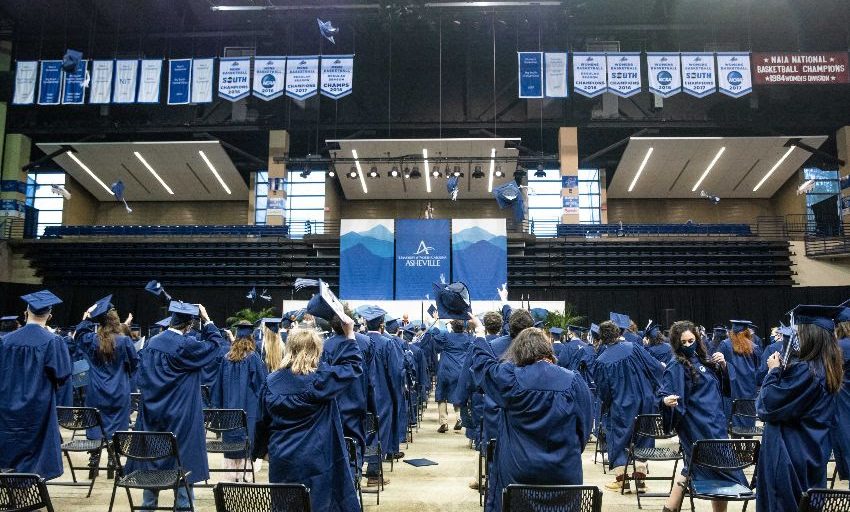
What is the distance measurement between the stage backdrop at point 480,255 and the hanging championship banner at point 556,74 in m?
4.37

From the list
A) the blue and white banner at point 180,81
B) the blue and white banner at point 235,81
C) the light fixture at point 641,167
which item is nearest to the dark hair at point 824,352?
the blue and white banner at point 235,81

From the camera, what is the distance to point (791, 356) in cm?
312

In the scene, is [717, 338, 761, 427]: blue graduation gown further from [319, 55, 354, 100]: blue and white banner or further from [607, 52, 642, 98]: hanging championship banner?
[319, 55, 354, 100]: blue and white banner

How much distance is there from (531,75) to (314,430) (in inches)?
658

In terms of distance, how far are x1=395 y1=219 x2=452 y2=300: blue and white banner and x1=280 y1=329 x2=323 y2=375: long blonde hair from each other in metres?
15.4

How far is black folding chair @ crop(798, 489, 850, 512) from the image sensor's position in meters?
2.57

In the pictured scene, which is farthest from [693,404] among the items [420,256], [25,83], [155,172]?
[155,172]

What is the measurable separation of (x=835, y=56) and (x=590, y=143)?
9.07 metres

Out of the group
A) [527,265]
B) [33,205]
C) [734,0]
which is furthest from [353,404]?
[33,205]

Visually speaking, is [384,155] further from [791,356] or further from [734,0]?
[791,356]

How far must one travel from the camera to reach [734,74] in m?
17.4

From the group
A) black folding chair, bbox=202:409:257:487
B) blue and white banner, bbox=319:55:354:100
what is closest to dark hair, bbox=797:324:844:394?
black folding chair, bbox=202:409:257:487

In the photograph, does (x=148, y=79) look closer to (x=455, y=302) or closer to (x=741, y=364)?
(x=741, y=364)

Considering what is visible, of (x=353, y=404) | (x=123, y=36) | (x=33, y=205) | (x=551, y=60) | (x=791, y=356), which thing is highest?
(x=123, y=36)
